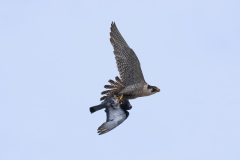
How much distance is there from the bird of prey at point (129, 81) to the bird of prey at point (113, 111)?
1.66 ft

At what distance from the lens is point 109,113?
16922mm

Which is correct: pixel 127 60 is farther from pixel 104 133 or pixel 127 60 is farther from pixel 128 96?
pixel 104 133

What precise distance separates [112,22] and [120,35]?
70 centimetres

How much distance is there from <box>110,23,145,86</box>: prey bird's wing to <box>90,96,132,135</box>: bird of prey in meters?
1.19

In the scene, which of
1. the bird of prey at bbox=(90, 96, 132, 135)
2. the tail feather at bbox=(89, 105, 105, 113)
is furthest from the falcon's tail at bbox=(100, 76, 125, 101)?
the tail feather at bbox=(89, 105, 105, 113)

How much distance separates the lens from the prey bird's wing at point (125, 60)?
60.1 ft

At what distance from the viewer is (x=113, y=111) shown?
17.0 meters

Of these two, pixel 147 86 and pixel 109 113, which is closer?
pixel 109 113

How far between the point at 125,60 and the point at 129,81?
97 centimetres

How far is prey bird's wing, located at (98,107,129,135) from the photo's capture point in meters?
15.8

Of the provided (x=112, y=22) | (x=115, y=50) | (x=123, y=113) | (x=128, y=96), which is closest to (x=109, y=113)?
(x=123, y=113)

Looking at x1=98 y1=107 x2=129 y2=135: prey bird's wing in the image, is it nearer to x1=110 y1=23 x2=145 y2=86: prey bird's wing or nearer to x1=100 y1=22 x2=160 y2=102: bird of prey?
x1=100 y1=22 x2=160 y2=102: bird of prey

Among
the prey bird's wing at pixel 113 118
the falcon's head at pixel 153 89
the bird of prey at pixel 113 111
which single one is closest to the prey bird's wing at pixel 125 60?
the falcon's head at pixel 153 89

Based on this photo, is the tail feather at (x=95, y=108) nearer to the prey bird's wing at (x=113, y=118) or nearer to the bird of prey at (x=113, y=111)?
the bird of prey at (x=113, y=111)
